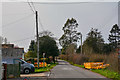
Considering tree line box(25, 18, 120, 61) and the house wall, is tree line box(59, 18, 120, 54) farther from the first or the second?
the house wall

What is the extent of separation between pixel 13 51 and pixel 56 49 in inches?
832

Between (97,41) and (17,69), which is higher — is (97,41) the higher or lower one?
the higher one

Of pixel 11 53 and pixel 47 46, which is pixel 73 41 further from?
pixel 11 53

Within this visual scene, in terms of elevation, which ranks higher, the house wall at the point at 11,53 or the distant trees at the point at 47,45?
the distant trees at the point at 47,45

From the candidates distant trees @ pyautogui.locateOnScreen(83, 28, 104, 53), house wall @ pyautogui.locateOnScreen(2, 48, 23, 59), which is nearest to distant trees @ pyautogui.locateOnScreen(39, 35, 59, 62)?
distant trees @ pyautogui.locateOnScreen(83, 28, 104, 53)

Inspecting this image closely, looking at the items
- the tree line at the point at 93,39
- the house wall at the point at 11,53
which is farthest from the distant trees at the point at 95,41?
the house wall at the point at 11,53

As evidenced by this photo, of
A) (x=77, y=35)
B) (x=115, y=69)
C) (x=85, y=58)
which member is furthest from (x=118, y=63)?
(x=77, y=35)

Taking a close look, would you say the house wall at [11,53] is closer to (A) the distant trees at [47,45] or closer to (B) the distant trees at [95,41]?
(A) the distant trees at [47,45]

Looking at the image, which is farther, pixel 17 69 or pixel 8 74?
pixel 17 69

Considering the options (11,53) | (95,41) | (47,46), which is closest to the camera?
(11,53)

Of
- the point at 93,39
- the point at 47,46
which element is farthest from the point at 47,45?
the point at 93,39

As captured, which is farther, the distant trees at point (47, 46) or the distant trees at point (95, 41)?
the distant trees at point (95, 41)

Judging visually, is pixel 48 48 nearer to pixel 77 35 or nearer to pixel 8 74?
pixel 77 35

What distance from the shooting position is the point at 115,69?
17.8 metres
